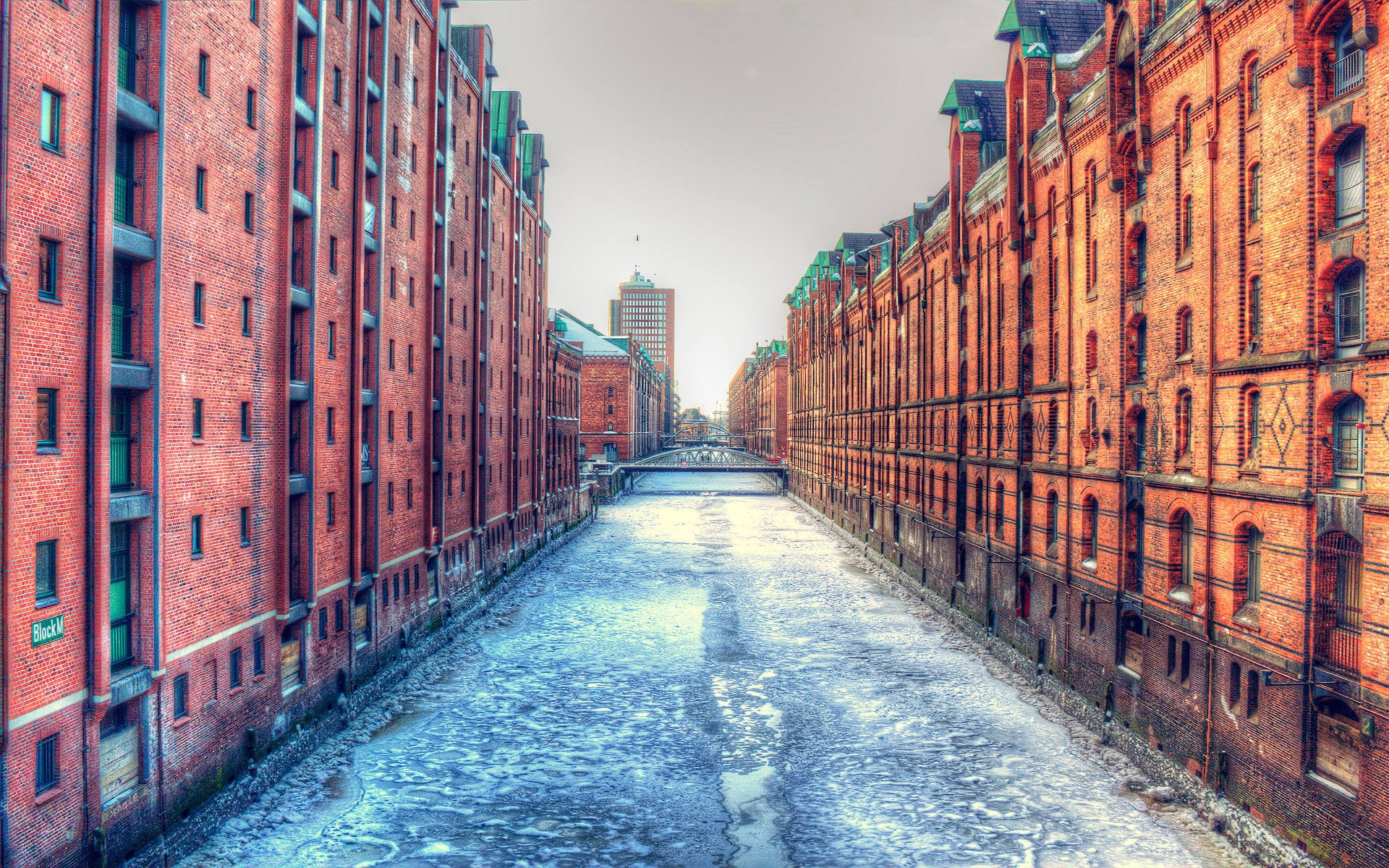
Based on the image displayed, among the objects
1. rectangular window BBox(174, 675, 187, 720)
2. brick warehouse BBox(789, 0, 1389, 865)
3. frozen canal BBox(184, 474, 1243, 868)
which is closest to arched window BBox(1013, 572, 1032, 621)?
brick warehouse BBox(789, 0, 1389, 865)

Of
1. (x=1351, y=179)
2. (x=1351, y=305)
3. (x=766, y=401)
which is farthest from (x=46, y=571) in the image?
(x=766, y=401)

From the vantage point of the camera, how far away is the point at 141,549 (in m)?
13.4

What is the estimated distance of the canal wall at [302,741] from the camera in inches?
522

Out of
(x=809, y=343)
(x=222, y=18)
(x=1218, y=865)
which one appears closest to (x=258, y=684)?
(x=222, y=18)

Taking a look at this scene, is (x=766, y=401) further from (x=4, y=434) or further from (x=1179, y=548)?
(x=4, y=434)

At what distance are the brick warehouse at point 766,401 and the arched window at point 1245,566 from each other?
257 ft

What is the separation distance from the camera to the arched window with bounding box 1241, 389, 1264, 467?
46.5ft

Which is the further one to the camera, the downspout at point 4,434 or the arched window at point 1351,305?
the arched window at point 1351,305

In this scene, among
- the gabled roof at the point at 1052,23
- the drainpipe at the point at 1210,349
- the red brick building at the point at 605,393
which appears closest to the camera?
the drainpipe at the point at 1210,349

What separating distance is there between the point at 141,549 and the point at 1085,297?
19.6 m

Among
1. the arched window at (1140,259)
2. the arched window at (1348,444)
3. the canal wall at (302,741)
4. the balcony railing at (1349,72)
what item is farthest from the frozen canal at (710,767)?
the balcony railing at (1349,72)

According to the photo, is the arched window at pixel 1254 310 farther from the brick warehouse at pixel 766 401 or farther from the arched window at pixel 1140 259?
the brick warehouse at pixel 766 401

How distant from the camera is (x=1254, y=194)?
1443cm

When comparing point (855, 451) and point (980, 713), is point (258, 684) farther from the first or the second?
point (855, 451)
